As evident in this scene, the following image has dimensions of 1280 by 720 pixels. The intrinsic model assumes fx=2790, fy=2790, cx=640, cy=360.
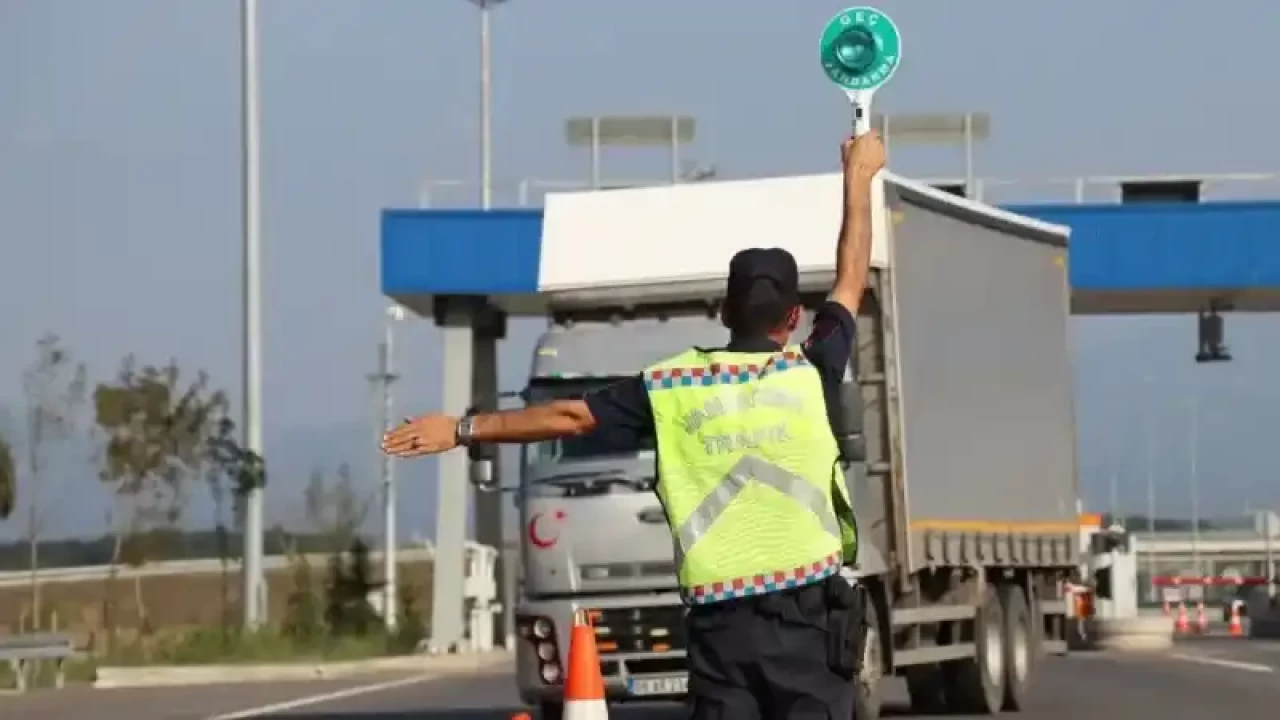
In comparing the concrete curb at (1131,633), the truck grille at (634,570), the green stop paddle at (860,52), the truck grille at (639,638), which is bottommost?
the concrete curb at (1131,633)

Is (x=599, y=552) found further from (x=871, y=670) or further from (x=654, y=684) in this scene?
(x=871, y=670)

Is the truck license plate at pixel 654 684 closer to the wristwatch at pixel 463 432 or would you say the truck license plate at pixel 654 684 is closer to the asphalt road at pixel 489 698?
the asphalt road at pixel 489 698

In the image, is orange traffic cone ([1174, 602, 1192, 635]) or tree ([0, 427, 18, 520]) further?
orange traffic cone ([1174, 602, 1192, 635])

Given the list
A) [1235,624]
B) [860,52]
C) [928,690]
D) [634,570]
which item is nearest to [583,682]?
[860,52]

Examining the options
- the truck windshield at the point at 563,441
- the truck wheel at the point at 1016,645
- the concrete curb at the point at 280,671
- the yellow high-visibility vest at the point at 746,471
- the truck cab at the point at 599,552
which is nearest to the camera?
the yellow high-visibility vest at the point at 746,471

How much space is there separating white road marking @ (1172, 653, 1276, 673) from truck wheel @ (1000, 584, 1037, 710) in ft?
26.5

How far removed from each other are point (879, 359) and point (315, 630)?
20.7 meters

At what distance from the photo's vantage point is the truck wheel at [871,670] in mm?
17906

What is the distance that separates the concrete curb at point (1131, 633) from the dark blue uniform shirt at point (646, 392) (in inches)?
1427

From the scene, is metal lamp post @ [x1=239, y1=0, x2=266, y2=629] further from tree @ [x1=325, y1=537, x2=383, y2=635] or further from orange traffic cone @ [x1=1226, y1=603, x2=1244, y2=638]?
orange traffic cone @ [x1=1226, y1=603, x2=1244, y2=638]

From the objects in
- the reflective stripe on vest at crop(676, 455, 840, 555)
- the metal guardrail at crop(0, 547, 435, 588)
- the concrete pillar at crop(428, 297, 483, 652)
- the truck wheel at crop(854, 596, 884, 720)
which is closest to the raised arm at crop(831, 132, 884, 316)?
the reflective stripe on vest at crop(676, 455, 840, 555)

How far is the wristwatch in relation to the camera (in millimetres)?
6781

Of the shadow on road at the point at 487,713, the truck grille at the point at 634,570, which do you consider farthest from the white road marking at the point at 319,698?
the truck grille at the point at 634,570

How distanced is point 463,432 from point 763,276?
834mm
